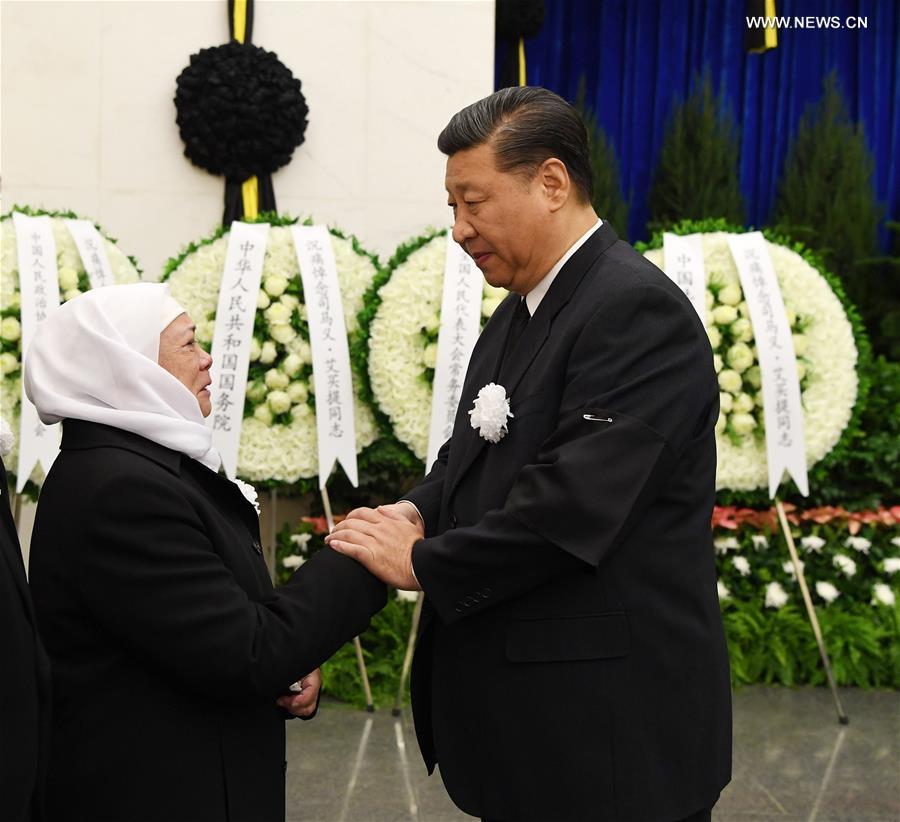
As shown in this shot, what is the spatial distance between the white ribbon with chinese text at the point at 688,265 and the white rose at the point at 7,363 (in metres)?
2.37

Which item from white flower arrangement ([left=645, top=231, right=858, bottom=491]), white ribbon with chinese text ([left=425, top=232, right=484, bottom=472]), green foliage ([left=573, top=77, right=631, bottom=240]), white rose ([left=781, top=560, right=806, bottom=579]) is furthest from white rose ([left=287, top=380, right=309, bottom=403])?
green foliage ([left=573, top=77, right=631, bottom=240])

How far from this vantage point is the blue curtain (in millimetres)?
6969

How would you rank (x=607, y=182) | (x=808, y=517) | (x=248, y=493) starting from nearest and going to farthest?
(x=248, y=493)
(x=808, y=517)
(x=607, y=182)

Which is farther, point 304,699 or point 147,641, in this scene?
point 304,699

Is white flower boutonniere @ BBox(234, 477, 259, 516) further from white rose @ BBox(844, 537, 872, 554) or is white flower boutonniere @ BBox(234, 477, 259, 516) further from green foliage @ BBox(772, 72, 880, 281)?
green foliage @ BBox(772, 72, 880, 281)

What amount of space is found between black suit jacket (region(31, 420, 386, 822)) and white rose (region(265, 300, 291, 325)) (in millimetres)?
2331

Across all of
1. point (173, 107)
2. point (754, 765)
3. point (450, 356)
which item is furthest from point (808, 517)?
point (173, 107)

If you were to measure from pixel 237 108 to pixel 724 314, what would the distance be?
2502 mm

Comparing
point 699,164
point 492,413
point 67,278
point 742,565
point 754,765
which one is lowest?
point 754,765

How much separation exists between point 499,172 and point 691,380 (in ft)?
1.75

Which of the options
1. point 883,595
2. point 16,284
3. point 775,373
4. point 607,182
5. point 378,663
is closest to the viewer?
point 16,284

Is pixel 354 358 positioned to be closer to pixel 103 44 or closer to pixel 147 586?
pixel 103 44

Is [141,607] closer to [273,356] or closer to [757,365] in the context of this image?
[273,356]

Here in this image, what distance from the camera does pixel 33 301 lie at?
3986 mm
